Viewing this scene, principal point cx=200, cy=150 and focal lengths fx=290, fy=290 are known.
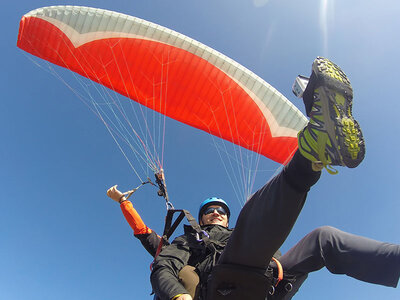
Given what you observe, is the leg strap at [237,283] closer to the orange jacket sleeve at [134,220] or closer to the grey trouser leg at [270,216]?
the grey trouser leg at [270,216]

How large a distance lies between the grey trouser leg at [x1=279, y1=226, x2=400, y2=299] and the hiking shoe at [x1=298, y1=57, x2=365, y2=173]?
56 cm

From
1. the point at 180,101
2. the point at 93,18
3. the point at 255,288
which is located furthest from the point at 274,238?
the point at 93,18

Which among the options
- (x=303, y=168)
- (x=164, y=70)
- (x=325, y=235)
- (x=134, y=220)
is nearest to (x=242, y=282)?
(x=325, y=235)

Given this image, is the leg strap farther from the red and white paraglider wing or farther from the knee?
the red and white paraglider wing

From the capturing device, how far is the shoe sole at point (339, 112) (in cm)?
177

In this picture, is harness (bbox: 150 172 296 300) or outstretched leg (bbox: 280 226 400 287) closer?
outstretched leg (bbox: 280 226 400 287)

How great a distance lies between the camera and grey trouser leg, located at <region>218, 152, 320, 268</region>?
175 cm

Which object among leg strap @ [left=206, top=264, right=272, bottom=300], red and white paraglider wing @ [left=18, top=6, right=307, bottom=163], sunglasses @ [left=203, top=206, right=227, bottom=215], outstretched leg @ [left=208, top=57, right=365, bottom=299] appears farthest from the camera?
red and white paraglider wing @ [left=18, top=6, right=307, bottom=163]

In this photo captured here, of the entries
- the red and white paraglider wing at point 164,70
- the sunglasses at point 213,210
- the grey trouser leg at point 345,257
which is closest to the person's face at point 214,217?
the sunglasses at point 213,210

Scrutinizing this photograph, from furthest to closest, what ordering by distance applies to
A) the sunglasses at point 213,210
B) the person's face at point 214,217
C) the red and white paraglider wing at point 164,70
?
the red and white paraglider wing at point 164,70 < the sunglasses at point 213,210 < the person's face at point 214,217

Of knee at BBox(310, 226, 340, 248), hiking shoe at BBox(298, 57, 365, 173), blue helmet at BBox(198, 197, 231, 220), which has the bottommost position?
knee at BBox(310, 226, 340, 248)

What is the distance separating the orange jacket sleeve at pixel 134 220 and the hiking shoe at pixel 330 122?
240 centimetres

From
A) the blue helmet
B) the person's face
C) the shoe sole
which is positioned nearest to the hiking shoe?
the shoe sole

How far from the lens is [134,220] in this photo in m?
3.63
